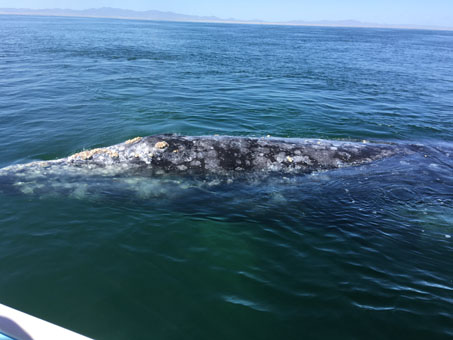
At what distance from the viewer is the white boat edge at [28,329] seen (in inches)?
96.4

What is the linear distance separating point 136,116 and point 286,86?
37.6ft

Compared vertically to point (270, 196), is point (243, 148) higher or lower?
higher

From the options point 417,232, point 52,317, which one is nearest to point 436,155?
point 417,232

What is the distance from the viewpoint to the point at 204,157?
303 inches

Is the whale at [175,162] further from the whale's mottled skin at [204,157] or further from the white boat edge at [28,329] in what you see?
the white boat edge at [28,329]

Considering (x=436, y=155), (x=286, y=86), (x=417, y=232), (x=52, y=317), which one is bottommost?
(x=52, y=317)

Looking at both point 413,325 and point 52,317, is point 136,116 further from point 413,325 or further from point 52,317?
point 413,325

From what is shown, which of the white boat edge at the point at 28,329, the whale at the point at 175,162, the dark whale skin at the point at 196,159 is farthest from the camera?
the dark whale skin at the point at 196,159

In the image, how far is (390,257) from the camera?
574 cm

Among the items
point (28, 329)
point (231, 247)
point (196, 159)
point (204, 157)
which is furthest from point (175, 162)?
point (28, 329)

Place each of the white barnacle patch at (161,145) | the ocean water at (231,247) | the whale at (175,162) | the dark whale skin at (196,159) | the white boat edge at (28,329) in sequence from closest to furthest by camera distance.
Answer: the white boat edge at (28,329)
the ocean water at (231,247)
the whale at (175,162)
the dark whale skin at (196,159)
the white barnacle patch at (161,145)

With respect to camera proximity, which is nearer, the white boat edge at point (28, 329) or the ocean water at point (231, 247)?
the white boat edge at point (28, 329)

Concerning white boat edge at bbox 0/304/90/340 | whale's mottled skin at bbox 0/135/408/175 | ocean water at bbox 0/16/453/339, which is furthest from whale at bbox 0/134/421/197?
white boat edge at bbox 0/304/90/340

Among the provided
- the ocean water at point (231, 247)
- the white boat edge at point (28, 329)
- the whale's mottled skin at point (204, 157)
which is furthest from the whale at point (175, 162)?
the white boat edge at point (28, 329)
